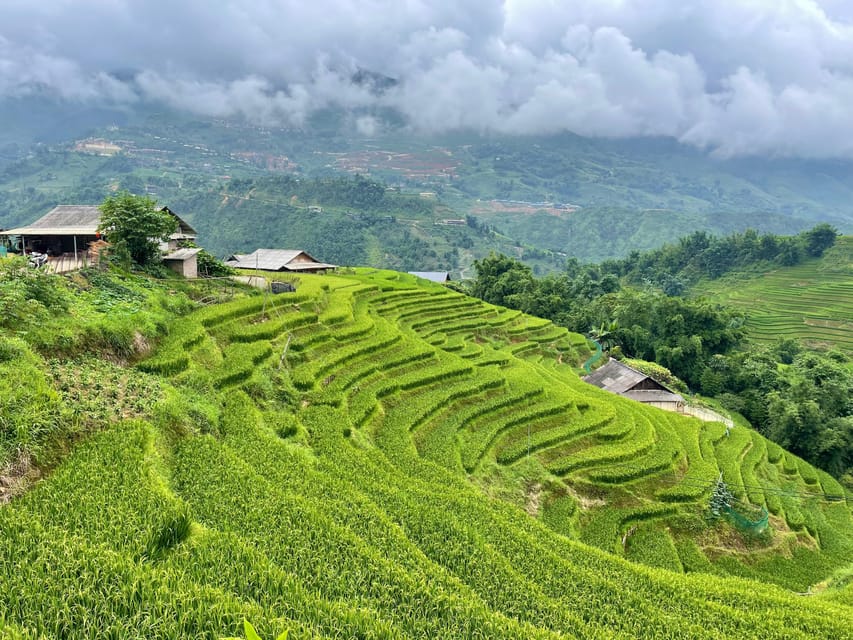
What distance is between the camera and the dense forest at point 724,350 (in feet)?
97.7

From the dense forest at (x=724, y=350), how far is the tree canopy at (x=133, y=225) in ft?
115

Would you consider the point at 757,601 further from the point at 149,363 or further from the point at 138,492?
the point at 149,363

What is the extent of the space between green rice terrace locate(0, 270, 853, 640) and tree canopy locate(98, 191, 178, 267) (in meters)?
6.56

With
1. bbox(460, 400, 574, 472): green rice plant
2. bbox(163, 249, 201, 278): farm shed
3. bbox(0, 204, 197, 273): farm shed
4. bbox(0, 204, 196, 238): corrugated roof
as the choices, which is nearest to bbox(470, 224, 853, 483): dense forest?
bbox(460, 400, 574, 472): green rice plant

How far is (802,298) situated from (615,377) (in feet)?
151

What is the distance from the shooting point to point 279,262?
38.3 m

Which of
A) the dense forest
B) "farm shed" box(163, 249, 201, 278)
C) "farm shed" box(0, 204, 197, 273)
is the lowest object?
the dense forest

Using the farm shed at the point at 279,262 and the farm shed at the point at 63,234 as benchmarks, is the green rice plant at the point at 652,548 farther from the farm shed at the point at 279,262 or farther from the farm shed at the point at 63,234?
the farm shed at the point at 279,262

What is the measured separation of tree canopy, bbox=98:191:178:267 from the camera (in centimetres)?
2093

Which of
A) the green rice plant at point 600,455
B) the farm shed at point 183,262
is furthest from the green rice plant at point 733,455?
the farm shed at point 183,262

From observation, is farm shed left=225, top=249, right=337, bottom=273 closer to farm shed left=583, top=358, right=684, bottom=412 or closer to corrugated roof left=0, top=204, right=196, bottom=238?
corrugated roof left=0, top=204, right=196, bottom=238

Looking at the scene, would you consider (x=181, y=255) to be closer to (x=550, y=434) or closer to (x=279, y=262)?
(x=279, y=262)

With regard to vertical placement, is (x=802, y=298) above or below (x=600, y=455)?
above

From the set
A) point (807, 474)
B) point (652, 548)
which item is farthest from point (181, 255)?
point (807, 474)
